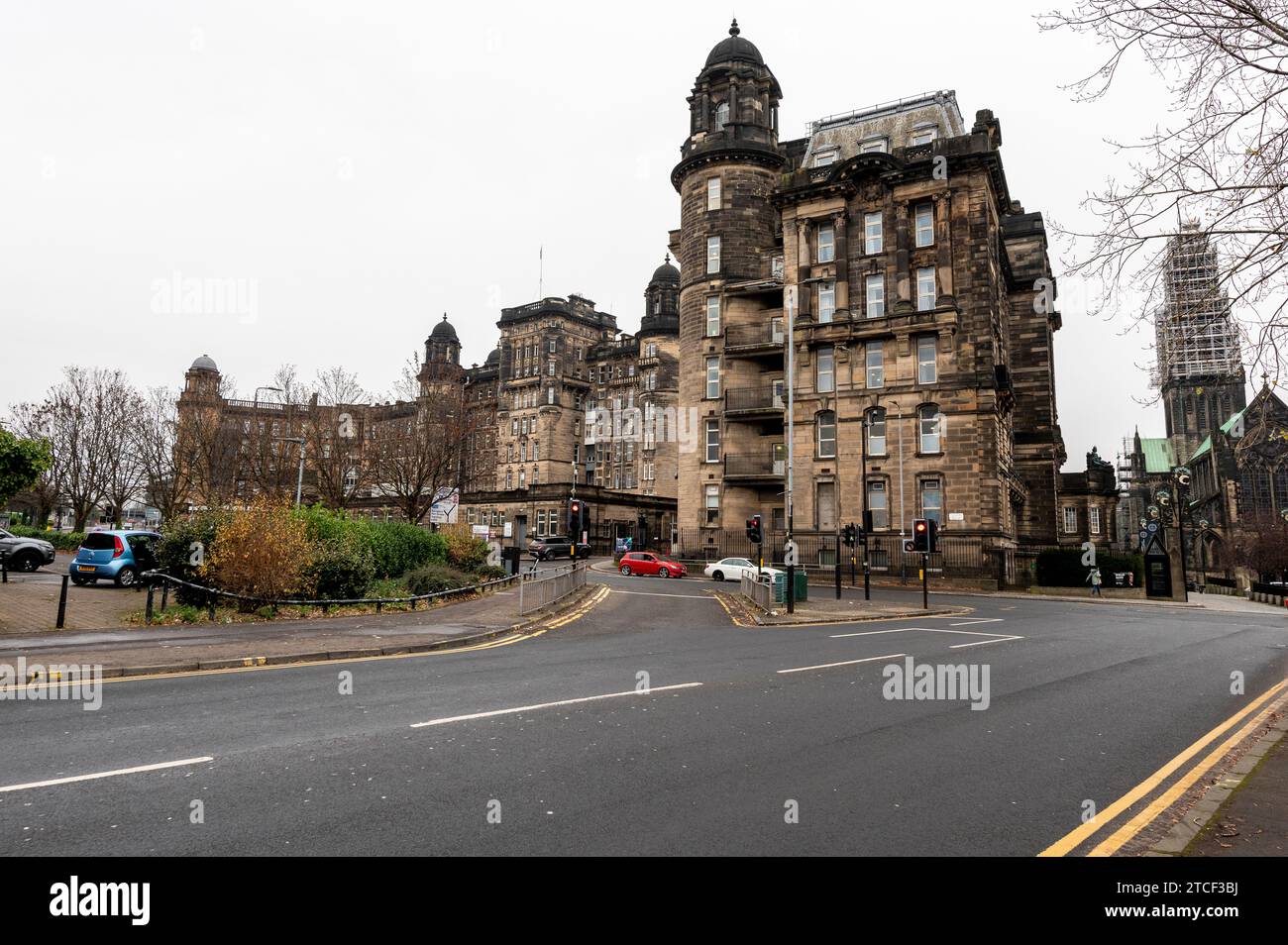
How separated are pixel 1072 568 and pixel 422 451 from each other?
35146mm

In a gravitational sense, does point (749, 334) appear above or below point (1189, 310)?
above

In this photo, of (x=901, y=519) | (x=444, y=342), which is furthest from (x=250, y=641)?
(x=444, y=342)

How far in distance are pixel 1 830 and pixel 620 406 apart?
78252 millimetres

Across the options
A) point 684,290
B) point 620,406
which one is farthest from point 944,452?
point 620,406


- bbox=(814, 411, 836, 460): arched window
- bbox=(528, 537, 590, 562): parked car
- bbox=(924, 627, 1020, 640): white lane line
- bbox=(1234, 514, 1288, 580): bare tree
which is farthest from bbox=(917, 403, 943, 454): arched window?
bbox=(1234, 514, 1288, 580): bare tree

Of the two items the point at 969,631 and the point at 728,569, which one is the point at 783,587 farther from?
the point at 728,569

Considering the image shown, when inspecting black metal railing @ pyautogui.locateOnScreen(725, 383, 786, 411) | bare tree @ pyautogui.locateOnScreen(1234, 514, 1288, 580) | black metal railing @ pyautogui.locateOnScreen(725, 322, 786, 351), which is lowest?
bare tree @ pyautogui.locateOnScreen(1234, 514, 1288, 580)

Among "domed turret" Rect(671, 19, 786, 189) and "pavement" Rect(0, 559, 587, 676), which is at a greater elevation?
"domed turret" Rect(671, 19, 786, 189)

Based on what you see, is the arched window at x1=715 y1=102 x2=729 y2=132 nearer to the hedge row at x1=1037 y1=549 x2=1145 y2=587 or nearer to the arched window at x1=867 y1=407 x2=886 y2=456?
the arched window at x1=867 y1=407 x2=886 y2=456

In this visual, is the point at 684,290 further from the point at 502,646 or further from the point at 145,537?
the point at 502,646

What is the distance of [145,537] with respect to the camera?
22578 mm

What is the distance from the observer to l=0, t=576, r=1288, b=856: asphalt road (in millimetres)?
4590

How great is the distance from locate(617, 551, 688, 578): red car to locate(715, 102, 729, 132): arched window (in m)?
29.2

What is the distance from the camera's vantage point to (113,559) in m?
22.2
